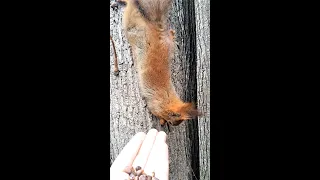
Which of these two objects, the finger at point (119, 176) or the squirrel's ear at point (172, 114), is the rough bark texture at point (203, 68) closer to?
the squirrel's ear at point (172, 114)

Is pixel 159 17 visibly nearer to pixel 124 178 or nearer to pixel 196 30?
pixel 196 30

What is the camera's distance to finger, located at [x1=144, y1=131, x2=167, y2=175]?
1911 millimetres

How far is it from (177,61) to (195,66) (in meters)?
0.12

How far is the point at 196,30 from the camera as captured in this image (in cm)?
211

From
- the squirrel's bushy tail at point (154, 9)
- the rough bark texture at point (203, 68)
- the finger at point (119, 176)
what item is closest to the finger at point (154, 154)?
the finger at point (119, 176)

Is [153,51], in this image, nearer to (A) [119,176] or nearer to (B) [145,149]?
(B) [145,149]

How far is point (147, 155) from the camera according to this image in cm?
196

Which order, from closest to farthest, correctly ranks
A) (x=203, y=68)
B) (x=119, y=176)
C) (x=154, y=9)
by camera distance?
(x=119, y=176)
(x=154, y=9)
(x=203, y=68)

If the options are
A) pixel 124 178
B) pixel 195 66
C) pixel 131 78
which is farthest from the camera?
pixel 195 66

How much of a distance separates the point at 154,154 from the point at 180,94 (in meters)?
0.30

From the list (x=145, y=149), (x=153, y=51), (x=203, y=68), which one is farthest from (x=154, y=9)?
(x=145, y=149)

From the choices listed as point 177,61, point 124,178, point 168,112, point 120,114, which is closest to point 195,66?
point 177,61

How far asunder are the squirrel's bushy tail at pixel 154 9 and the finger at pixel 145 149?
1.64 ft

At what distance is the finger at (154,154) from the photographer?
1.91 metres
